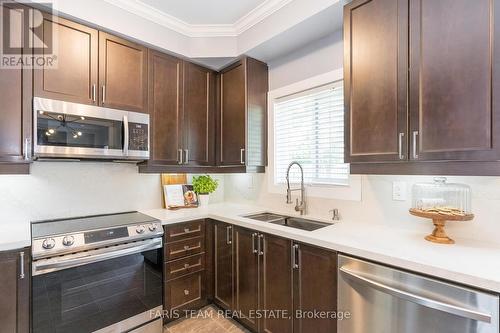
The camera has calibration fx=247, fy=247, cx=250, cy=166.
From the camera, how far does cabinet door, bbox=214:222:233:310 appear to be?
7.18 feet

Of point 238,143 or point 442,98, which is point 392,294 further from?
point 238,143

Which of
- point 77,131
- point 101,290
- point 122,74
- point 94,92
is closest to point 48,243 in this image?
point 101,290

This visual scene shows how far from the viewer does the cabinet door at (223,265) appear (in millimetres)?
2188

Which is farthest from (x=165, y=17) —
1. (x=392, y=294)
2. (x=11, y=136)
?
(x=392, y=294)

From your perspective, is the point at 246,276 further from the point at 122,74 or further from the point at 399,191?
the point at 122,74

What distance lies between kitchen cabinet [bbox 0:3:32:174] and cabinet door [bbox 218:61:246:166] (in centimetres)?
159

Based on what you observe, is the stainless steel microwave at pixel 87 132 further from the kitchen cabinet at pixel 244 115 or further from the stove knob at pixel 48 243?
the kitchen cabinet at pixel 244 115

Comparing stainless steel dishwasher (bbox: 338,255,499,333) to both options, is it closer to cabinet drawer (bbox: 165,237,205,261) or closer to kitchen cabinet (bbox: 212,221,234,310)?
kitchen cabinet (bbox: 212,221,234,310)

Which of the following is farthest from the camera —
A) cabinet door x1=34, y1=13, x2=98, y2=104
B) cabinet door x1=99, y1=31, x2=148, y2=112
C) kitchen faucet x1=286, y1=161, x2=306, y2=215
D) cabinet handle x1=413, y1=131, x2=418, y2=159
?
kitchen faucet x1=286, y1=161, x2=306, y2=215

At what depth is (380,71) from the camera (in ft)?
5.00

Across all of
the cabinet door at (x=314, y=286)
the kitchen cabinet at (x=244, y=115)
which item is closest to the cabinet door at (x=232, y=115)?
the kitchen cabinet at (x=244, y=115)

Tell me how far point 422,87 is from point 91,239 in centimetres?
229

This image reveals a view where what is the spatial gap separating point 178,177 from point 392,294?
7.45ft

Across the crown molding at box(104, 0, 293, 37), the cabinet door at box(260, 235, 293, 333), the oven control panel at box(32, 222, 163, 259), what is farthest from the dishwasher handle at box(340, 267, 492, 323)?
the crown molding at box(104, 0, 293, 37)
